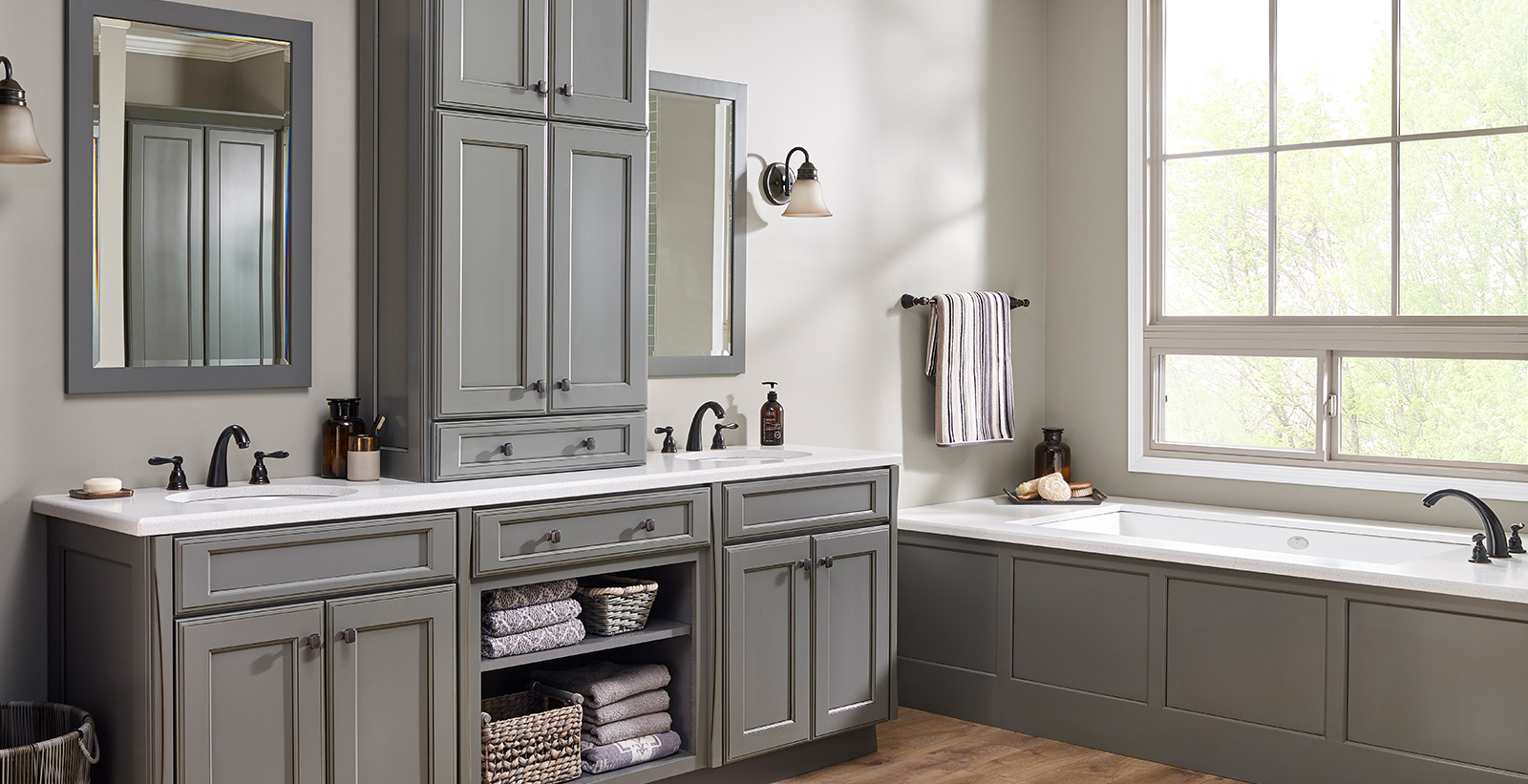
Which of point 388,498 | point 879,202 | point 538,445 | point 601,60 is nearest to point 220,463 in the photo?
point 388,498

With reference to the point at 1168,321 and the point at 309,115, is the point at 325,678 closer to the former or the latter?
the point at 309,115

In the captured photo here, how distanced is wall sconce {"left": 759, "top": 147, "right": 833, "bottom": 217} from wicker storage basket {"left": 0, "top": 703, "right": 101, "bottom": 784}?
2.40m

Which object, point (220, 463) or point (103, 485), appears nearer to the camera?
point (103, 485)

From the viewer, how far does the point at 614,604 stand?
3.14 metres

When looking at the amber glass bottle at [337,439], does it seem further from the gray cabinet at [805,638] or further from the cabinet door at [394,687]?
the gray cabinet at [805,638]

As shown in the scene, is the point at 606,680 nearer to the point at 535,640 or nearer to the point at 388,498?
the point at 535,640

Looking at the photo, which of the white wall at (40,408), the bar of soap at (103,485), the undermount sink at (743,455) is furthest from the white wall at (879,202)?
the bar of soap at (103,485)

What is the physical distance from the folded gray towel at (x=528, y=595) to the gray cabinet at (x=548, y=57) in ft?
3.80

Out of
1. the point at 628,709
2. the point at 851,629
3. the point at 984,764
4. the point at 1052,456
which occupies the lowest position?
the point at 984,764

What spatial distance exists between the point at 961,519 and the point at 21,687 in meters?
2.83

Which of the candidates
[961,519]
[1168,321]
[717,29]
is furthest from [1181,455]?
[717,29]

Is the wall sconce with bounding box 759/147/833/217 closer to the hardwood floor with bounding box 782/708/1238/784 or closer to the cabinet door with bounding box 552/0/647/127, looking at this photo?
the cabinet door with bounding box 552/0/647/127

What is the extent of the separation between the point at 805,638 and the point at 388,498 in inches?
53.3

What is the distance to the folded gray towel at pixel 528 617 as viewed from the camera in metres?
2.90
